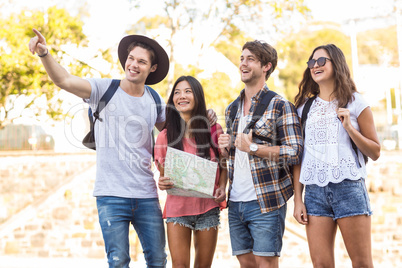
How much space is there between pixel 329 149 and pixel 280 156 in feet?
1.09

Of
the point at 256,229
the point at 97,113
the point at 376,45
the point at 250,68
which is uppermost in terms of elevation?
the point at 376,45

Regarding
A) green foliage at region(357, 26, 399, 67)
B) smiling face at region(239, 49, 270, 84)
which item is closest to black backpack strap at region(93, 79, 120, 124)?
smiling face at region(239, 49, 270, 84)

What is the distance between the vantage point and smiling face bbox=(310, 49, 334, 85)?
3176 millimetres

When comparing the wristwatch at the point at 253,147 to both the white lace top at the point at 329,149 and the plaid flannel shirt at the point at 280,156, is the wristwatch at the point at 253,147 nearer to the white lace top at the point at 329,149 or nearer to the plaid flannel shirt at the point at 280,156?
the plaid flannel shirt at the point at 280,156

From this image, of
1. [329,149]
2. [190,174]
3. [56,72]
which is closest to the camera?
[56,72]

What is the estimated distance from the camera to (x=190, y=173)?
321 centimetres

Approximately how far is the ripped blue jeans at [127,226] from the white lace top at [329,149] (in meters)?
1.12

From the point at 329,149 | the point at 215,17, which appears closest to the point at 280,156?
the point at 329,149

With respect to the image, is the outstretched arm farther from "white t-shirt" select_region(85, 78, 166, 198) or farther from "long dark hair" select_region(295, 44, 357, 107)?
"long dark hair" select_region(295, 44, 357, 107)

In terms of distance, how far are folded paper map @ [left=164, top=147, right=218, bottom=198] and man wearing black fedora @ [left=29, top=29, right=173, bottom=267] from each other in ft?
0.80

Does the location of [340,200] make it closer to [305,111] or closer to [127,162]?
[305,111]

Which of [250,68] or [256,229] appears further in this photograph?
[250,68]

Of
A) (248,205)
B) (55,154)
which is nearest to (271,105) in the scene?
(248,205)

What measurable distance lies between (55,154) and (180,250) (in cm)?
1527
